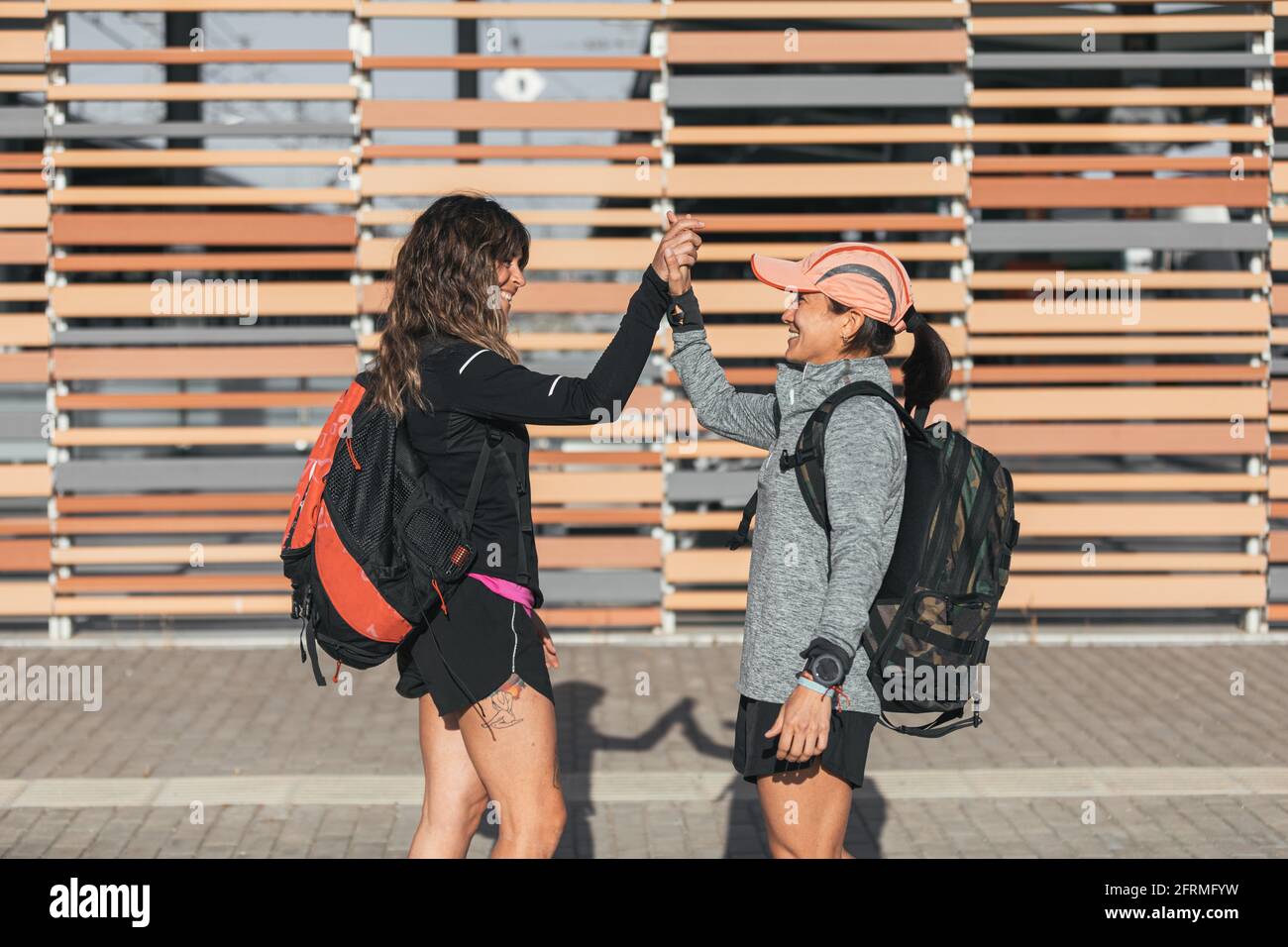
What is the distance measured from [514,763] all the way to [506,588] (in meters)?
0.41

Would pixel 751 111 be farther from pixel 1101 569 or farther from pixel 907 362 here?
pixel 907 362

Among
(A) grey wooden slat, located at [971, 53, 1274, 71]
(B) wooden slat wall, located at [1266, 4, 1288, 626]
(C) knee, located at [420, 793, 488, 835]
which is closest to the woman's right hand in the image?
(C) knee, located at [420, 793, 488, 835]

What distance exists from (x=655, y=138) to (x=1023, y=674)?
11.9 feet

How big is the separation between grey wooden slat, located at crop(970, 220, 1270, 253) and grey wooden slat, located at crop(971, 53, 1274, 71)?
0.87 m

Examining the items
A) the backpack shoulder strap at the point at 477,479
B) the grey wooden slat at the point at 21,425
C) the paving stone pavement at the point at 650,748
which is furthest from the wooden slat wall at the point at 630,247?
the backpack shoulder strap at the point at 477,479

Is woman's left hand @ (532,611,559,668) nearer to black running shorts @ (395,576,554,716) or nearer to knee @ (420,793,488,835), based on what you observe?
black running shorts @ (395,576,554,716)

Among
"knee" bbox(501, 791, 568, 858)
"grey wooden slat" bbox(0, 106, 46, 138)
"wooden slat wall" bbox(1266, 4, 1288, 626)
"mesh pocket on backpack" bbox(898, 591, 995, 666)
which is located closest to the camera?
"mesh pocket on backpack" bbox(898, 591, 995, 666)

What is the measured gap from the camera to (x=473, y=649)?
3773mm

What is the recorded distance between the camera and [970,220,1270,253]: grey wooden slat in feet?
30.0

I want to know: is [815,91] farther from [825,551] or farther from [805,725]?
[805,725]

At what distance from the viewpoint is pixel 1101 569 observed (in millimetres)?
9438

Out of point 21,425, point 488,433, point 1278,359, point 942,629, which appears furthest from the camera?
point 1278,359

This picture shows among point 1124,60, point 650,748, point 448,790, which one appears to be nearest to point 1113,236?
point 1124,60
